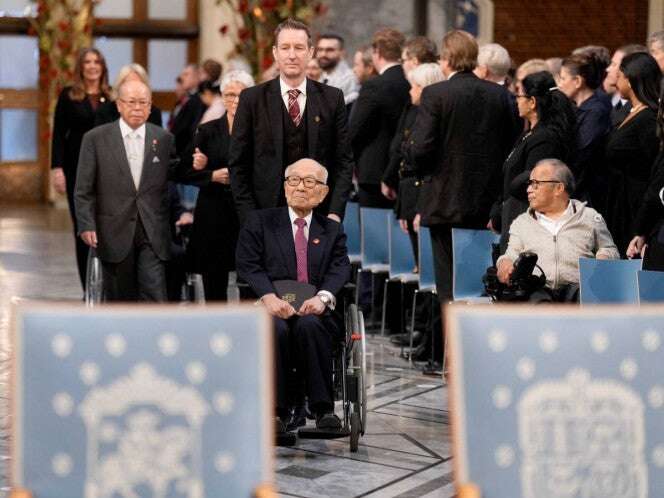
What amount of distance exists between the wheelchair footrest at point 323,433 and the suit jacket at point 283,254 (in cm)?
52

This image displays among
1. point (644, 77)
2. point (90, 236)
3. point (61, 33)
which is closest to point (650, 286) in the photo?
point (644, 77)

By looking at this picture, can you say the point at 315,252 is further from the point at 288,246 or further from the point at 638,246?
the point at 638,246

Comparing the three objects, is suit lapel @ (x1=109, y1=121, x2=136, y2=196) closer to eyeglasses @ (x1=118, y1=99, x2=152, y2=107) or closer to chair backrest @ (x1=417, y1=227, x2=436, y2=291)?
eyeglasses @ (x1=118, y1=99, x2=152, y2=107)

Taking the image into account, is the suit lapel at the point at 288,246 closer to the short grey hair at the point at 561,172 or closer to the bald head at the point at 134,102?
the short grey hair at the point at 561,172

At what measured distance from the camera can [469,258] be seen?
6625mm

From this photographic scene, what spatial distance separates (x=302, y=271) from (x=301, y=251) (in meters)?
0.08

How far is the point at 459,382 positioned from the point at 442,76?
171 inches

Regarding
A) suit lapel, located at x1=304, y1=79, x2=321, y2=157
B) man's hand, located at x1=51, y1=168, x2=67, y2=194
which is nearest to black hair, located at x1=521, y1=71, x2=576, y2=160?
suit lapel, located at x1=304, y1=79, x2=321, y2=157

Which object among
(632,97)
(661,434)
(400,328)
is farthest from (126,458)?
(400,328)

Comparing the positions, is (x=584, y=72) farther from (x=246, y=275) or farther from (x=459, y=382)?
(x=459, y=382)

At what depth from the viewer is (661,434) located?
301 cm

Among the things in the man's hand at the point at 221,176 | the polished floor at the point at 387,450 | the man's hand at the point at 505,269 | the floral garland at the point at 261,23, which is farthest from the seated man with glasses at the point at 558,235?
the floral garland at the point at 261,23

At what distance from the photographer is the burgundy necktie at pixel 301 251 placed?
545 centimetres

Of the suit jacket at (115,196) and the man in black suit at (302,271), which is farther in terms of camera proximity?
the suit jacket at (115,196)
